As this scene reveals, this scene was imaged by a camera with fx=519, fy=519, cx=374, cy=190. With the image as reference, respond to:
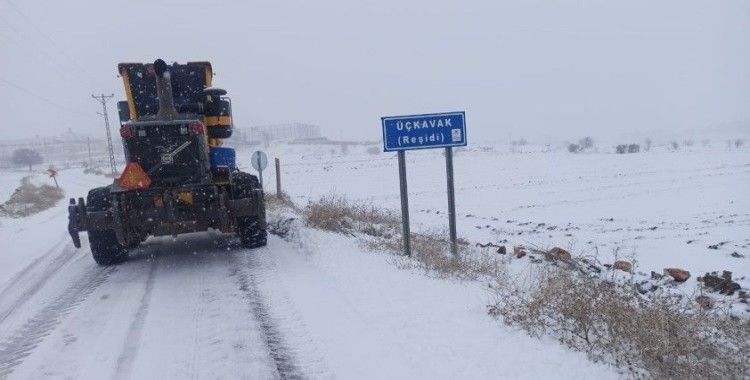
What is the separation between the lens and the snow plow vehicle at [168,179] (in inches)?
312

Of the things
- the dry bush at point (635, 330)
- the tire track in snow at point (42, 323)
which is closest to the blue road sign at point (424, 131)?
the dry bush at point (635, 330)

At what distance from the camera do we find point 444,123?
7805mm

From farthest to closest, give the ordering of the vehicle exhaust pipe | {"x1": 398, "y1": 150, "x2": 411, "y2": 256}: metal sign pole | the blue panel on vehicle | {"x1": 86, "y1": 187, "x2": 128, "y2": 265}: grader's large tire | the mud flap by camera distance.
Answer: the blue panel on vehicle
{"x1": 86, "y1": 187, "x2": 128, "y2": 265}: grader's large tire
the vehicle exhaust pipe
the mud flap
{"x1": 398, "y1": 150, "x2": 411, "y2": 256}: metal sign pole

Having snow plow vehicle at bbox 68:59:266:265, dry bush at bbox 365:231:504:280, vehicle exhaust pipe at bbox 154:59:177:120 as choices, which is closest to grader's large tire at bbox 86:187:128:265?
snow plow vehicle at bbox 68:59:266:265

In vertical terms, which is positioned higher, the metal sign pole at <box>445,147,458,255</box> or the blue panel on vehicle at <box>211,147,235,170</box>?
the blue panel on vehicle at <box>211,147,235,170</box>

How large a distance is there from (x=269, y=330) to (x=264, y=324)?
0.67ft

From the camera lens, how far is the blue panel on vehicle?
9086mm

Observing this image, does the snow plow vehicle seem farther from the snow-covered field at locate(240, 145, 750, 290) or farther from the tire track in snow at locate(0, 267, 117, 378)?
the snow-covered field at locate(240, 145, 750, 290)

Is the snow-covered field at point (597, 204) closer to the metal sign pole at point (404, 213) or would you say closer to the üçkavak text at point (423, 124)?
the metal sign pole at point (404, 213)

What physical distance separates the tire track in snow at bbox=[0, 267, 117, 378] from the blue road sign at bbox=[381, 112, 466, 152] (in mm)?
4616

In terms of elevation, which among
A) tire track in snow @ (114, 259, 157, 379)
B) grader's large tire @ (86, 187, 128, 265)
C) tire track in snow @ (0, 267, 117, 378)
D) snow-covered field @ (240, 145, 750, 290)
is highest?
grader's large tire @ (86, 187, 128, 265)

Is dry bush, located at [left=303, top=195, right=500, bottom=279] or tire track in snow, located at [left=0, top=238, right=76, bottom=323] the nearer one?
tire track in snow, located at [left=0, top=238, right=76, bottom=323]

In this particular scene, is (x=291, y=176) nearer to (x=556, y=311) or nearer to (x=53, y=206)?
(x=53, y=206)

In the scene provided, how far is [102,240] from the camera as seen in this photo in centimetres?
854
